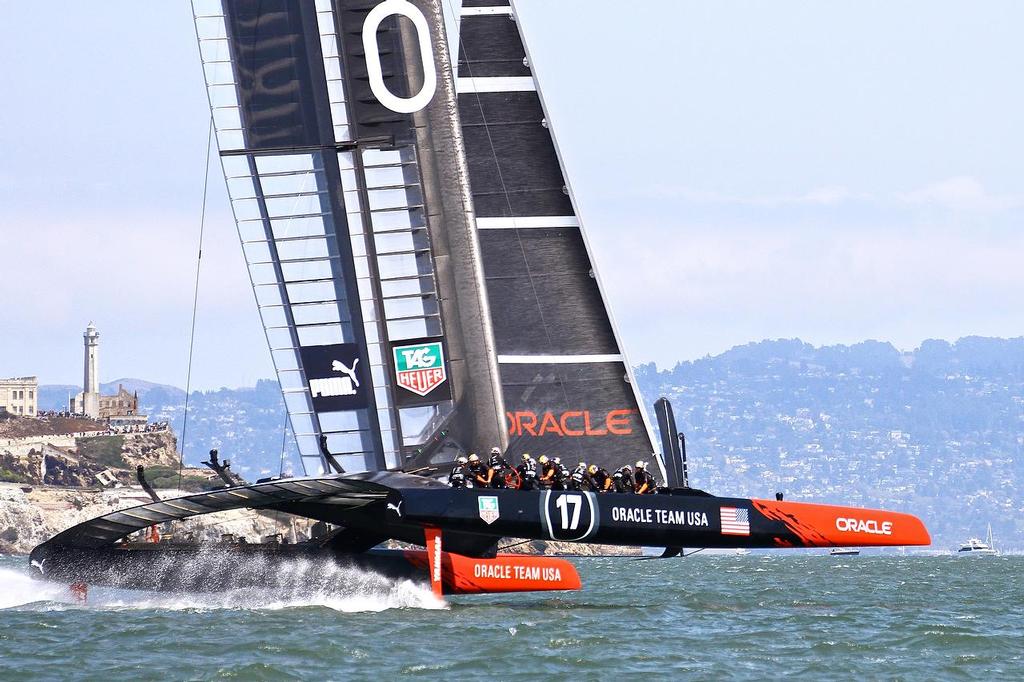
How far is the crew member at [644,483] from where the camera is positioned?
17609 mm

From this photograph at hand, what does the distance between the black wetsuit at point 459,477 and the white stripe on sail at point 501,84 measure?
4.71 metres

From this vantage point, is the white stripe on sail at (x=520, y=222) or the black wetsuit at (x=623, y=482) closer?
the black wetsuit at (x=623, y=482)

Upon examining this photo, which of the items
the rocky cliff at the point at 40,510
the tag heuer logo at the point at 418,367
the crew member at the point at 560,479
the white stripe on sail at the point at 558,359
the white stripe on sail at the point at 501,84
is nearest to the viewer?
the crew member at the point at 560,479

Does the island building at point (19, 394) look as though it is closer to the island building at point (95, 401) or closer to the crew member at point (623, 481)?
the island building at point (95, 401)

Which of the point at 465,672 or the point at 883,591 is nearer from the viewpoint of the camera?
the point at 465,672

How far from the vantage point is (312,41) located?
60.2 feet

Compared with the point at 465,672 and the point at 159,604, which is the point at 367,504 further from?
the point at 465,672

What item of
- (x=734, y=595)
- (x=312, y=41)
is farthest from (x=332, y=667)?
(x=734, y=595)

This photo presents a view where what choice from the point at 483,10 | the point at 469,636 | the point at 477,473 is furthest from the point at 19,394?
the point at 469,636

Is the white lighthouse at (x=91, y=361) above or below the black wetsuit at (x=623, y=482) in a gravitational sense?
above

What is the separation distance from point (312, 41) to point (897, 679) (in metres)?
9.43

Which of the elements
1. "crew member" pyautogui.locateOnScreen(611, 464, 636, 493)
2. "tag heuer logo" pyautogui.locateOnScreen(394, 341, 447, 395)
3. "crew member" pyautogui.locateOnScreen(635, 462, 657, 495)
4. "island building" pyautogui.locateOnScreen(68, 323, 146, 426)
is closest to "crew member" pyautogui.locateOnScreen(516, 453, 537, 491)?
"crew member" pyautogui.locateOnScreen(611, 464, 636, 493)

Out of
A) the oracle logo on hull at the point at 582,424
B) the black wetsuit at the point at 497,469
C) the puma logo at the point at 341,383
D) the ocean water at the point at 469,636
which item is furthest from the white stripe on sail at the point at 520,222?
the ocean water at the point at 469,636

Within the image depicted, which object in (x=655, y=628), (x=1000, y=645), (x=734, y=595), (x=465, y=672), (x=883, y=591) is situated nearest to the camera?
(x=465, y=672)
